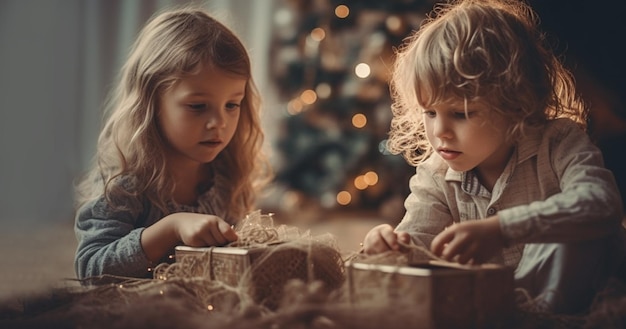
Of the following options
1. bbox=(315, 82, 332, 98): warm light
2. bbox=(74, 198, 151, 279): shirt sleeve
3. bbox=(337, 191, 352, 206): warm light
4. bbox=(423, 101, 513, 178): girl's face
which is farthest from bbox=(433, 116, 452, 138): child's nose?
bbox=(337, 191, 352, 206): warm light

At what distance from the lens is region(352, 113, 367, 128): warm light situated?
3.34 meters

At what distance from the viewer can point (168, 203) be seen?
64.4 inches

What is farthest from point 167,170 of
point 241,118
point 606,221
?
point 606,221

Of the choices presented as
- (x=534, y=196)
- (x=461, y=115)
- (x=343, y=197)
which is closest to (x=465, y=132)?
(x=461, y=115)

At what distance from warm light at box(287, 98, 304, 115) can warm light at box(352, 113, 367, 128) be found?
0.83 feet

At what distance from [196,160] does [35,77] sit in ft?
6.70

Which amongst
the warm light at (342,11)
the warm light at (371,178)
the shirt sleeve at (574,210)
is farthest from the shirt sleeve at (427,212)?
the warm light at (371,178)

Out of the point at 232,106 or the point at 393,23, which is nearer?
the point at 232,106

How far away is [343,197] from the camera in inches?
138

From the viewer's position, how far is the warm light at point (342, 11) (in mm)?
3225

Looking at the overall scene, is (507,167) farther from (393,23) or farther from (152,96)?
(393,23)

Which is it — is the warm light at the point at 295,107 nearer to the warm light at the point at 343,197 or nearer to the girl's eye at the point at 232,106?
the warm light at the point at 343,197

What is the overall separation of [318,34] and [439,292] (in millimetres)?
2474

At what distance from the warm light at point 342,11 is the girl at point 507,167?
71.3 inches
